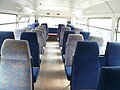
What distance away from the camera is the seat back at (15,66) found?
114 inches

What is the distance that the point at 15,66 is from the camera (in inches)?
118

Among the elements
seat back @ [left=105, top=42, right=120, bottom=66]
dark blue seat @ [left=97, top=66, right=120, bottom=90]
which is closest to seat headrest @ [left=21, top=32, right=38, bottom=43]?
seat back @ [left=105, top=42, right=120, bottom=66]

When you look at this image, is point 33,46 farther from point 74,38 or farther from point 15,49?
point 15,49

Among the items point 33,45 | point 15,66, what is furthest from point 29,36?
point 15,66

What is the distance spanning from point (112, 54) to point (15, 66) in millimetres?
1771

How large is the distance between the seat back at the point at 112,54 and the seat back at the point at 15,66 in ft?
4.87

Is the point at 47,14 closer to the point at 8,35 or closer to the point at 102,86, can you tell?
the point at 8,35

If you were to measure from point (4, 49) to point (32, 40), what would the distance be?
1893mm

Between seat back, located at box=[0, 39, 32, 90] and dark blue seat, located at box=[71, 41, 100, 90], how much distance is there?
2.80 feet

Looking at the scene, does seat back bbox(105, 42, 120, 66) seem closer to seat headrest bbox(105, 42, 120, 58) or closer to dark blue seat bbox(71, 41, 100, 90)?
seat headrest bbox(105, 42, 120, 58)

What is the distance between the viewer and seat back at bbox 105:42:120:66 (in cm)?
352

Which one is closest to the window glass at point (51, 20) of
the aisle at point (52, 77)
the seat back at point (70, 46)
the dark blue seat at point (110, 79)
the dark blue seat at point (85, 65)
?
the aisle at point (52, 77)

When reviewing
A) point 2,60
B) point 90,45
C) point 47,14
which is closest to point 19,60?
point 2,60

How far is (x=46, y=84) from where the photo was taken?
4.89 metres
